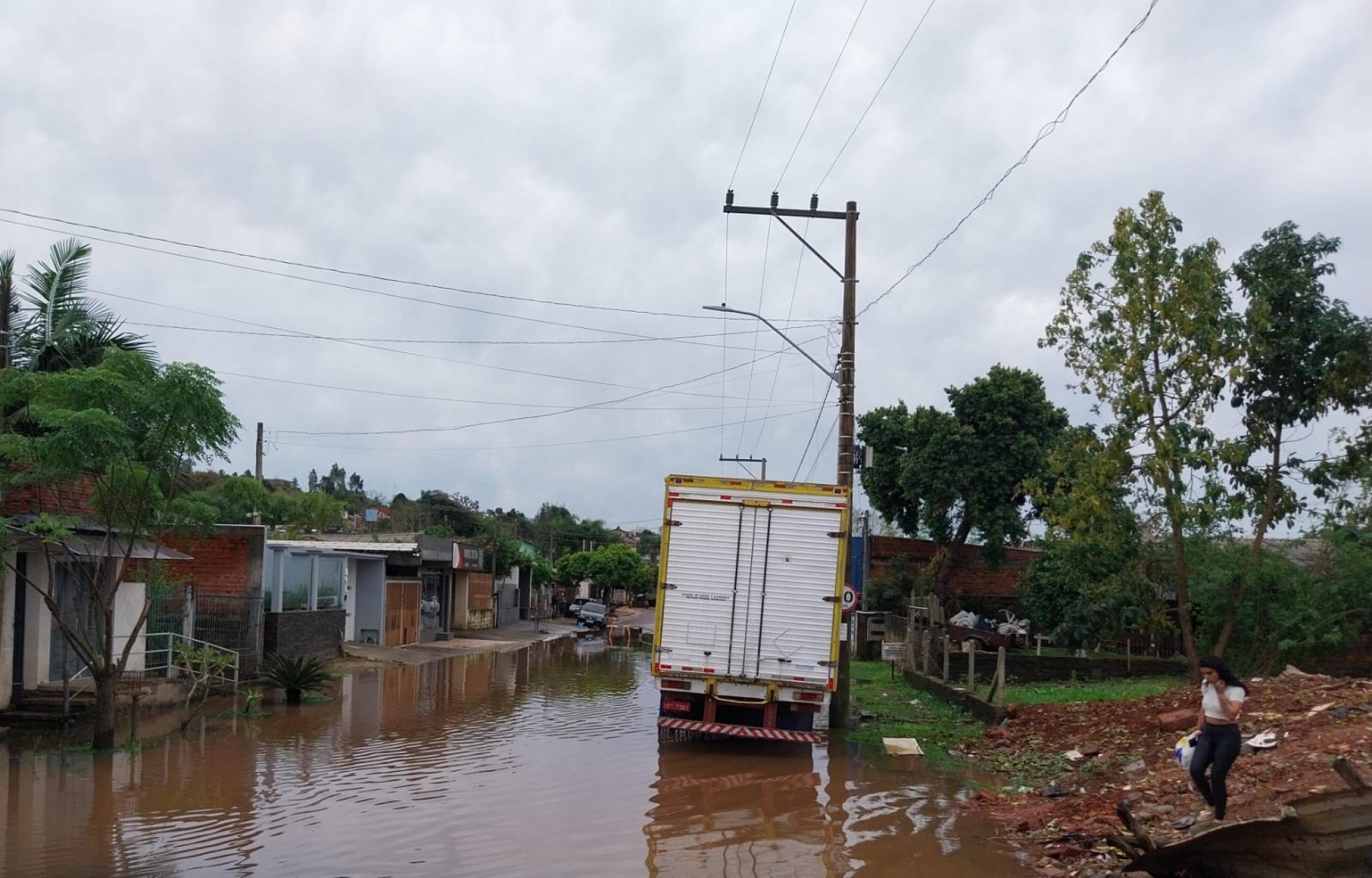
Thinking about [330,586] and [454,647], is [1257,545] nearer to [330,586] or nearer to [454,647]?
[330,586]

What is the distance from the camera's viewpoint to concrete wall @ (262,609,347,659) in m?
26.7

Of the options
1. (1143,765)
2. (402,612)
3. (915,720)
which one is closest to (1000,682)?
(915,720)

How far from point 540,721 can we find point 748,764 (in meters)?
5.39

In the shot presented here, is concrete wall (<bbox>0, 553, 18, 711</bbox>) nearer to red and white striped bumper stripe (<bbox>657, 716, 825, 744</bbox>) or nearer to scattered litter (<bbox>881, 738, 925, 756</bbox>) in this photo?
red and white striped bumper stripe (<bbox>657, 716, 825, 744</bbox>)

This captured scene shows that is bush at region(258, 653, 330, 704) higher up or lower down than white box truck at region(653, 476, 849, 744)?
lower down

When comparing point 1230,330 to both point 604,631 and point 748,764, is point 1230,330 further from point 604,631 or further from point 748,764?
point 604,631

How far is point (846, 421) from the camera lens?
61.0 ft

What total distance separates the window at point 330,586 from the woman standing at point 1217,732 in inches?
995

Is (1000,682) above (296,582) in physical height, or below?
below

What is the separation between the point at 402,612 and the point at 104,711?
25.4 metres

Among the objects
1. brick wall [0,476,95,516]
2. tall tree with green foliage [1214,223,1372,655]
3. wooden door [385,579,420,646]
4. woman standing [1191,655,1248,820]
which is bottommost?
wooden door [385,579,420,646]

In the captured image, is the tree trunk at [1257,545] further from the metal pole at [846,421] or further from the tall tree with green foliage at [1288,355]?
the metal pole at [846,421]

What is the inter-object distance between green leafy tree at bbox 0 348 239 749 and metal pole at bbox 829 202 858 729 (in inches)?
358

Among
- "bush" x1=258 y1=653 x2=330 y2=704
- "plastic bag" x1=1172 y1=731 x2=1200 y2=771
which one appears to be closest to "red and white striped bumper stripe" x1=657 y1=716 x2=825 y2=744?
"plastic bag" x1=1172 y1=731 x2=1200 y2=771
